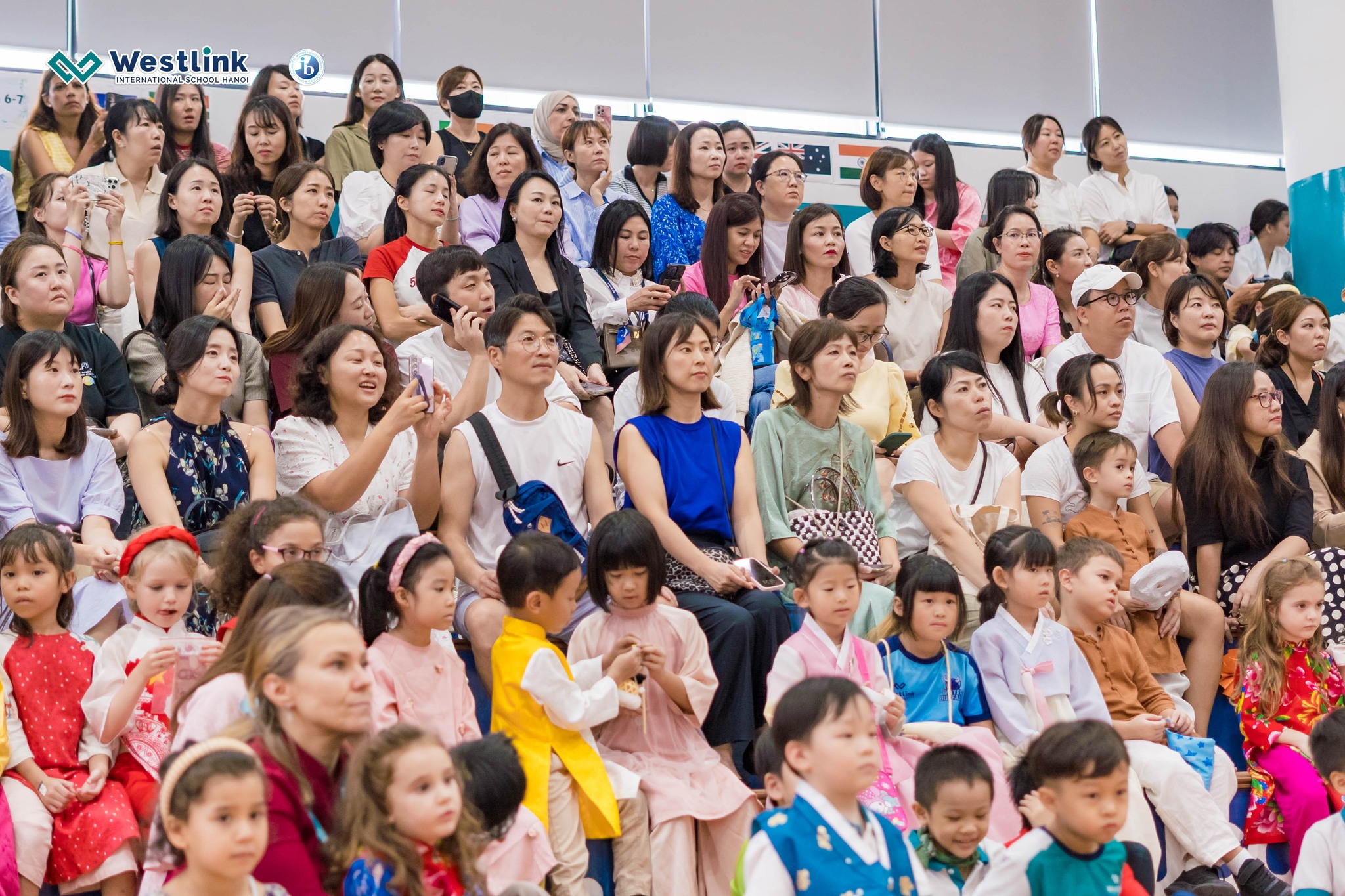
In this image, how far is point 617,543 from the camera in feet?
11.8

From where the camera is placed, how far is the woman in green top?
4.36m

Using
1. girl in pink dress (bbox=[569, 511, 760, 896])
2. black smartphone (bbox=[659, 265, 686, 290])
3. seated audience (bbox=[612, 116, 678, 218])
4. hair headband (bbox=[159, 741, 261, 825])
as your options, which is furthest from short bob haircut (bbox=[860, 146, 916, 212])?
hair headband (bbox=[159, 741, 261, 825])

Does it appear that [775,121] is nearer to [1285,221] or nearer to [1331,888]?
[1285,221]

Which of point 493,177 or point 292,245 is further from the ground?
point 493,177

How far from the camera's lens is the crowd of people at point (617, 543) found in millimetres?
2711

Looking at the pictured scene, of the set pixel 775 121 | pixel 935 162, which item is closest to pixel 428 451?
pixel 935 162

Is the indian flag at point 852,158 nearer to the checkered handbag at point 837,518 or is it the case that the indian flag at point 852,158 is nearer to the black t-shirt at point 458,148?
the black t-shirt at point 458,148

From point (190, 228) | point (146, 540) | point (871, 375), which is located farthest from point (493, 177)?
point (146, 540)

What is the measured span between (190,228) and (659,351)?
2.15 meters

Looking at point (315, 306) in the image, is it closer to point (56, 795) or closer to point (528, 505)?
point (528, 505)

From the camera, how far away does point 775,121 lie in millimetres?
9289

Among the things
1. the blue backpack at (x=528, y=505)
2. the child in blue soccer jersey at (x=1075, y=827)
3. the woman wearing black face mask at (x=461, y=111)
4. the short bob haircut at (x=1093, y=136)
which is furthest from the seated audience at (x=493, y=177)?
the child in blue soccer jersey at (x=1075, y=827)

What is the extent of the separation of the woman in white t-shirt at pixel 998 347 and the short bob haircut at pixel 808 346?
0.84 m

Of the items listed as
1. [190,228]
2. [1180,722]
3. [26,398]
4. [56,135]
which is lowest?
[1180,722]
